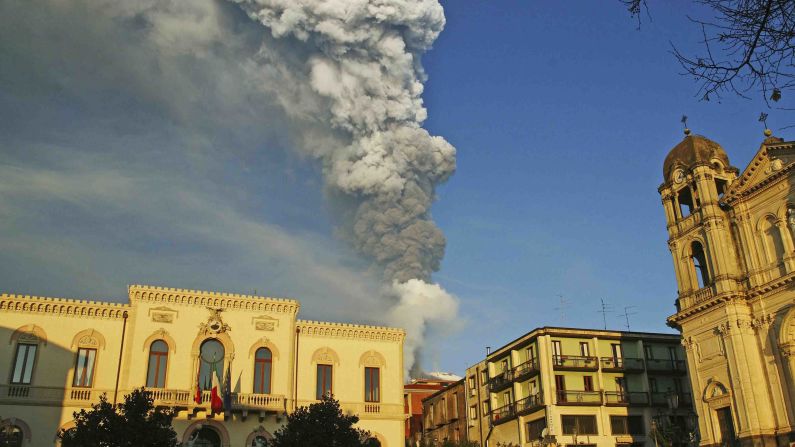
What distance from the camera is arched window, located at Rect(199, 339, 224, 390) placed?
131 feet

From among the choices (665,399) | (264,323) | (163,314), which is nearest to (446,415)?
(665,399)

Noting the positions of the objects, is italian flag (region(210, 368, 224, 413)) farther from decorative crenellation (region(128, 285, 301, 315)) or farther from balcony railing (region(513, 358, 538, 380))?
balcony railing (region(513, 358, 538, 380))

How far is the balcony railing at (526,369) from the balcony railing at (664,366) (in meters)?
8.39

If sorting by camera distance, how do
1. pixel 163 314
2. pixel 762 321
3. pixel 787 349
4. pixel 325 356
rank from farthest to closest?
1. pixel 325 356
2. pixel 163 314
3. pixel 762 321
4. pixel 787 349

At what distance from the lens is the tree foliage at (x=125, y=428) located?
31297 mm

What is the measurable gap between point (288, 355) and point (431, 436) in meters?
27.1

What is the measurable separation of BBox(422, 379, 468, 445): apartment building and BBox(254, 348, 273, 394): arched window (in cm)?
2096

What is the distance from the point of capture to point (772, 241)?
115 ft

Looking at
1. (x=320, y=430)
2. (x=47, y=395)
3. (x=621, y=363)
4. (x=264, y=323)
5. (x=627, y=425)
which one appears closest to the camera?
(x=320, y=430)

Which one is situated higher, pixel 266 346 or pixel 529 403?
pixel 266 346

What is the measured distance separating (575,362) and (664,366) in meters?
7.19

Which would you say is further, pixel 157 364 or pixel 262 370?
pixel 262 370

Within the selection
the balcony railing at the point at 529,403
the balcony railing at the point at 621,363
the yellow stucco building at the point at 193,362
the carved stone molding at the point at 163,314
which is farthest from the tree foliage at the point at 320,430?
the balcony railing at the point at 621,363

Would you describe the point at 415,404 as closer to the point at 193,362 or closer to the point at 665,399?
the point at 665,399
